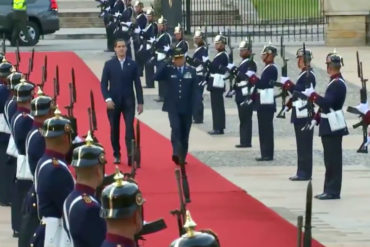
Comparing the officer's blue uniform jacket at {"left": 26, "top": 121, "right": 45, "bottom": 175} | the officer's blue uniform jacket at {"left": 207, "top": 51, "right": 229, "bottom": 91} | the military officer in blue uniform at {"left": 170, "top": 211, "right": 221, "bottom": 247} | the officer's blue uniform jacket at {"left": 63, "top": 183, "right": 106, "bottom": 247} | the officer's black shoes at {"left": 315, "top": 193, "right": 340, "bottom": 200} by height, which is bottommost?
the officer's black shoes at {"left": 315, "top": 193, "right": 340, "bottom": 200}

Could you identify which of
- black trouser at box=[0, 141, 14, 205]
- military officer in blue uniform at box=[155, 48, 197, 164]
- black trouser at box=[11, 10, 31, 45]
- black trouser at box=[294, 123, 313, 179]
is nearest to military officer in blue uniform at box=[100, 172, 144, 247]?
black trouser at box=[0, 141, 14, 205]

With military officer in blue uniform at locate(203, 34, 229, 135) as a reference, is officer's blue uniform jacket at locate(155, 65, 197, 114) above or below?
above

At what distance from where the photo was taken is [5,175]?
55.7 ft

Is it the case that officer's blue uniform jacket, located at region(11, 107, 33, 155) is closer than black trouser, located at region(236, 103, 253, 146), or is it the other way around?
officer's blue uniform jacket, located at region(11, 107, 33, 155)

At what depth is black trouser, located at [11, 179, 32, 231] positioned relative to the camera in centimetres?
1432

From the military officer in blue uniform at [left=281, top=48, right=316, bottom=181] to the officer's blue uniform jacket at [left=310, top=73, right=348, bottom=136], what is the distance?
0.95 meters

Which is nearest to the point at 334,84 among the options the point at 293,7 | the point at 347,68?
the point at 347,68

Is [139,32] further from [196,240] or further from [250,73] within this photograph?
[196,240]

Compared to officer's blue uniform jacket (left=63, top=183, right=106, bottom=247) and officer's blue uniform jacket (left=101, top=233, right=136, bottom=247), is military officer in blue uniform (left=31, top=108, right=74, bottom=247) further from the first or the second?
officer's blue uniform jacket (left=101, top=233, right=136, bottom=247)

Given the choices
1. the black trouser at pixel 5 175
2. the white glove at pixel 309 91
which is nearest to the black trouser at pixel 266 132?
the white glove at pixel 309 91

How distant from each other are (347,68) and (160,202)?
15799 mm

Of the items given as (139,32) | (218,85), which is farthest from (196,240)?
(139,32)

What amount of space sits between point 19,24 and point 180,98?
707 inches

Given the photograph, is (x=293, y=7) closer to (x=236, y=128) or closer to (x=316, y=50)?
(x=316, y=50)
